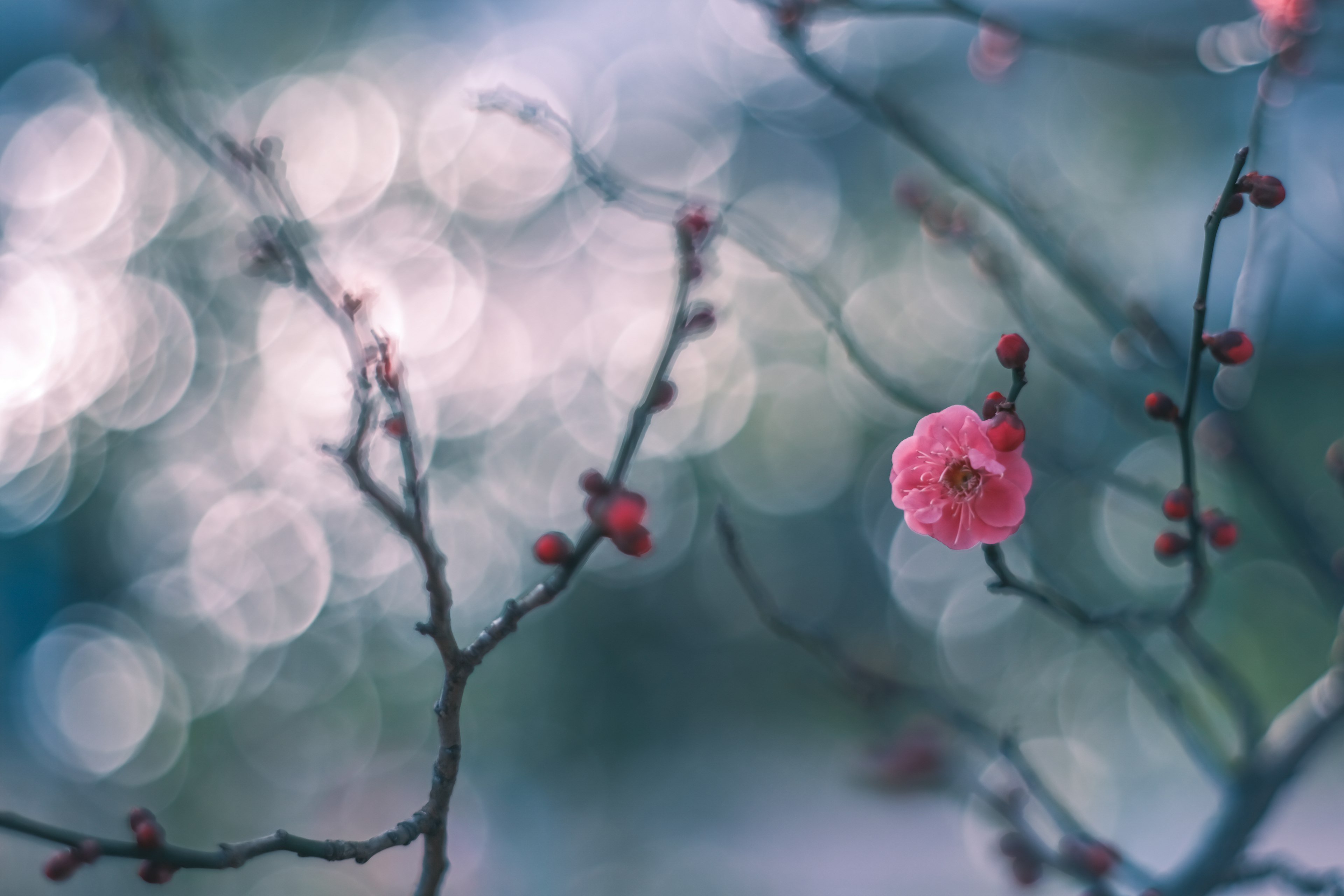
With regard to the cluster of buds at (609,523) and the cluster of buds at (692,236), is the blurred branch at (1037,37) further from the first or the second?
the cluster of buds at (609,523)

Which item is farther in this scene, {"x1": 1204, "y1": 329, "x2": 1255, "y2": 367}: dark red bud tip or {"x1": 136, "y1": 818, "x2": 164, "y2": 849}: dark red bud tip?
{"x1": 1204, "y1": 329, "x2": 1255, "y2": 367}: dark red bud tip

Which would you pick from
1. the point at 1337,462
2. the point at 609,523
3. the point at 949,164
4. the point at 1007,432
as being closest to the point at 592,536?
the point at 609,523

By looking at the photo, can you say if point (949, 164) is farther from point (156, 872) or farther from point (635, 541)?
point (156, 872)

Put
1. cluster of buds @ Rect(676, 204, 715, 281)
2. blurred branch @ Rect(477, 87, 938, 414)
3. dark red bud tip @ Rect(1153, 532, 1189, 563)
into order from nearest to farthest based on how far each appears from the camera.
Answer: cluster of buds @ Rect(676, 204, 715, 281) < dark red bud tip @ Rect(1153, 532, 1189, 563) < blurred branch @ Rect(477, 87, 938, 414)

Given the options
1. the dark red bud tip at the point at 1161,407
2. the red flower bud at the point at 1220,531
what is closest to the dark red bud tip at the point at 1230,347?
the dark red bud tip at the point at 1161,407

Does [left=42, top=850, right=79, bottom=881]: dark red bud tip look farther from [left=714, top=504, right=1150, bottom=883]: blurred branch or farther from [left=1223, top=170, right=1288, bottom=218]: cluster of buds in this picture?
[left=1223, top=170, right=1288, bottom=218]: cluster of buds

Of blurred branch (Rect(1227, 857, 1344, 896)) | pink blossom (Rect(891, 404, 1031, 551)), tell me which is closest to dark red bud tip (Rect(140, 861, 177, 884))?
pink blossom (Rect(891, 404, 1031, 551))

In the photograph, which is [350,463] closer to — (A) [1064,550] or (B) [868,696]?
(B) [868,696]
